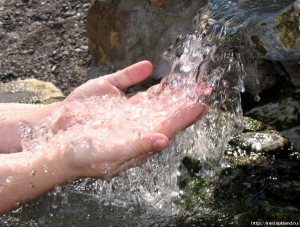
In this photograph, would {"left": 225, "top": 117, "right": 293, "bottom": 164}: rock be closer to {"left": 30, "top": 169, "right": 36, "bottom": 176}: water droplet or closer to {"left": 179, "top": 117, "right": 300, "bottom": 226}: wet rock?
{"left": 179, "top": 117, "right": 300, "bottom": 226}: wet rock

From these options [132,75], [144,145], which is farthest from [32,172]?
[132,75]

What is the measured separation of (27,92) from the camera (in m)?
3.50

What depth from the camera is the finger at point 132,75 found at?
2307mm

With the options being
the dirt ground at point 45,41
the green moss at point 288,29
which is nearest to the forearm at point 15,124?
the green moss at point 288,29

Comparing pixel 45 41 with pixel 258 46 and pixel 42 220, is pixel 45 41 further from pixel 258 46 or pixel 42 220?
pixel 42 220

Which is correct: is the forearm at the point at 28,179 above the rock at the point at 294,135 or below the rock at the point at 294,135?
above

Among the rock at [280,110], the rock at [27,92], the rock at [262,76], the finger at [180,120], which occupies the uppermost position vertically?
the finger at [180,120]

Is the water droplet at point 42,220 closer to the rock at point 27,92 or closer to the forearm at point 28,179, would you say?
the forearm at point 28,179

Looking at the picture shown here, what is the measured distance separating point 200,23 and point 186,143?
0.65 metres

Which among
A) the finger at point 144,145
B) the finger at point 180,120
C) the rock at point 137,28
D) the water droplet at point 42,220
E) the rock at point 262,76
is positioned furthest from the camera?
the rock at point 137,28

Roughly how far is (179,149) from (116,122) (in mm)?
350

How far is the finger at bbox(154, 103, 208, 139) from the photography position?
181 cm

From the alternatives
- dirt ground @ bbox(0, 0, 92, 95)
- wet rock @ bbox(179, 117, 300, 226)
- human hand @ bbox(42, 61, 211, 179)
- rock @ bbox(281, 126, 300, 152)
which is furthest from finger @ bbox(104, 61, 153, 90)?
dirt ground @ bbox(0, 0, 92, 95)

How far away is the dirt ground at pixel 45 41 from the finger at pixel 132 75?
2.13m
